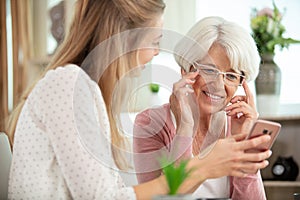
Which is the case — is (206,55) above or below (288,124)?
above

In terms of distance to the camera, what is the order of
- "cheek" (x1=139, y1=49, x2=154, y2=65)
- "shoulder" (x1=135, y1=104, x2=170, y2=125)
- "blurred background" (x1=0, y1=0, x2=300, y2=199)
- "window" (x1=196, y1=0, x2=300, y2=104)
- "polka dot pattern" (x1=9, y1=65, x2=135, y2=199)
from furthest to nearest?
1. "window" (x1=196, y1=0, x2=300, y2=104)
2. "blurred background" (x1=0, y1=0, x2=300, y2=199)
3. "shoulder" (x1=135, y1=104, x2=170, y2=125)
4. "cheek" (x1=139, y1=49, x2=154, y2=65)
5. "polka dot pattern" (x1=9, y1=65, x2=135, y2=199)

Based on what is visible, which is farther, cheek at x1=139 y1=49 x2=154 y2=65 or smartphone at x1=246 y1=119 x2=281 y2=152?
cheek at x1=139 y1=49 x2=154 y2=65

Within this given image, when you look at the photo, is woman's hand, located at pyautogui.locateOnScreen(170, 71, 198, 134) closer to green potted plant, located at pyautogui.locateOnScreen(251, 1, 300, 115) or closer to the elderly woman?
the elderly woman

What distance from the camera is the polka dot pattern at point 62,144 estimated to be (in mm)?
1360

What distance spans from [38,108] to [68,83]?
93mm

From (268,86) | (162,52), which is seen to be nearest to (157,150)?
(268,86)

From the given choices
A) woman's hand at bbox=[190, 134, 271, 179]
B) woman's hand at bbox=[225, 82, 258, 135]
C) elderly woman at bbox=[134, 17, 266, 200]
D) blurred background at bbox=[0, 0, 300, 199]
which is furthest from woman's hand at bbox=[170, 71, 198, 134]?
blurred background at bbox=[0, 0, 300, 199]

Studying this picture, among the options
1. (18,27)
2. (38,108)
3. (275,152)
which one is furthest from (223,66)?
(18,27)

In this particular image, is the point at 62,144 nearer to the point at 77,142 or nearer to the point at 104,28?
the point at 77,142

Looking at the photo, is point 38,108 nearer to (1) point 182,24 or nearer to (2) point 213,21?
(2) point 213,21

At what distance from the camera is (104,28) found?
61.0 inches

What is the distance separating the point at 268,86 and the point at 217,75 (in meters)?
1.13

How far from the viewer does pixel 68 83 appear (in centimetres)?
138

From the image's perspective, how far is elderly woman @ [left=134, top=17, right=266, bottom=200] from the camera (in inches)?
74.2
